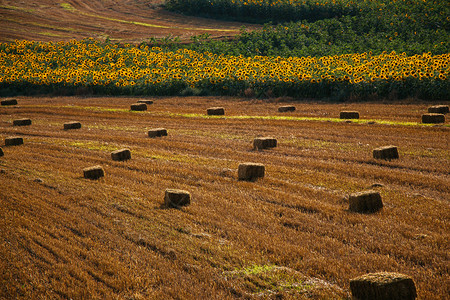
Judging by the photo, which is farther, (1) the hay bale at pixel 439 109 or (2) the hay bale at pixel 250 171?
(1) the hay bale at pixel 439 109

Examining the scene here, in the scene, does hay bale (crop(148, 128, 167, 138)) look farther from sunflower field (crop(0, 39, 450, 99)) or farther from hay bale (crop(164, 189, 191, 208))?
sunflower field (crop(0, 39, 450, 99))

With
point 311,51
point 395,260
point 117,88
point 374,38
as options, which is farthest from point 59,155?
point 374,38

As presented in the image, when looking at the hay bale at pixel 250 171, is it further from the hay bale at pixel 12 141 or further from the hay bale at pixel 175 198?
the hay bale at pixel 12 141

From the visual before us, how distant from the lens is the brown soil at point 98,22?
4928 centimetres

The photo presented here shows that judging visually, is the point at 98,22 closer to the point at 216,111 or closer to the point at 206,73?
the point at 206,73

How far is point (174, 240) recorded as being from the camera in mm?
7973

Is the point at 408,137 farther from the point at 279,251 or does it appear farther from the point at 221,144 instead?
the point at 279,251

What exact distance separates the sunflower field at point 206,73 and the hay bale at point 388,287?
16874 millimetres

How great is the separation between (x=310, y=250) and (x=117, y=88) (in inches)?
993

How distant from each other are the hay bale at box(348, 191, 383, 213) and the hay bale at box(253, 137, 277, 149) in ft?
19.9

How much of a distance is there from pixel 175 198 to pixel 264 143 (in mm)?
5695

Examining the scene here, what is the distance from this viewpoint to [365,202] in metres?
8.78

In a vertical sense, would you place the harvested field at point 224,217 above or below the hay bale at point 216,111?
below

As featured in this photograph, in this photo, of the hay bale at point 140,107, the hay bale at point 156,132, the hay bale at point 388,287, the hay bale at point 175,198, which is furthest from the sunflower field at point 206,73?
the hay bale at point 388,287
